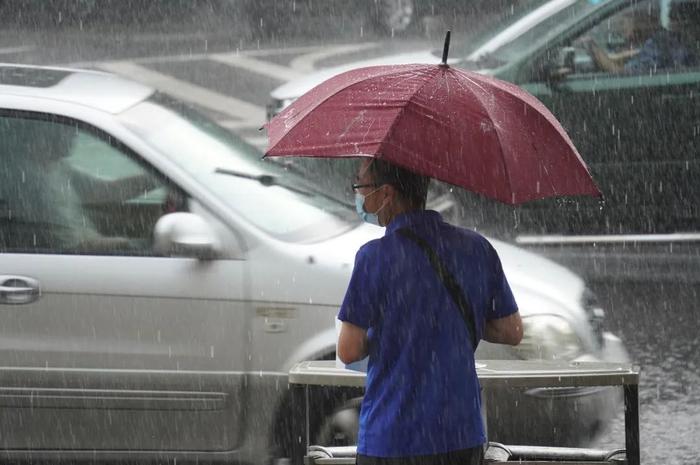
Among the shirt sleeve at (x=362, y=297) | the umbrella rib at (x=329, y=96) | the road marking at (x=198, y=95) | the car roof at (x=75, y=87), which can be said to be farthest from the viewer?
the road marking at (x=198, y=95)

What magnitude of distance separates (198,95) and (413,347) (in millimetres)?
13421

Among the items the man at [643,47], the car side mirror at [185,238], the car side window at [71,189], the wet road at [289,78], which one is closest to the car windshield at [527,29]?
the man at [643,47]

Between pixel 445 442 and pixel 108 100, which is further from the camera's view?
pixel 108 100

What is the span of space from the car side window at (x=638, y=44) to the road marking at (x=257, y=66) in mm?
7182

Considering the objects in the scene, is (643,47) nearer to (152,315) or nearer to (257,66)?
(152,315)

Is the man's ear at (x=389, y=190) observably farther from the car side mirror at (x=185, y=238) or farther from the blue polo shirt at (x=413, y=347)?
the car side mirror at (x=185, y=238)

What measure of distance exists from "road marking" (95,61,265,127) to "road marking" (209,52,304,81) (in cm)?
114

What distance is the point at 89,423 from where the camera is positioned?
5.64m

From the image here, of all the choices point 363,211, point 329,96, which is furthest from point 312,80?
point 363,211

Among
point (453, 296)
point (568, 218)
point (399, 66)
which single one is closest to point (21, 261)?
point (399, 66)

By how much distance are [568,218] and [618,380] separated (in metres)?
6.77

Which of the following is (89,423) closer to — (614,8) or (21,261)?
(21,261)

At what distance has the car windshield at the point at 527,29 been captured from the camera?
10.8 metres

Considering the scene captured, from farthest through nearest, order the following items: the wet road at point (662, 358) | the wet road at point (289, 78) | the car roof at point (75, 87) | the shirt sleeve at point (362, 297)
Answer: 1. the wet road at point (289, 78)
2. the wet road at point (662, 358)
3. the car roof at point (75, 87)
4. the shirt sleeve at point (362, 297)
